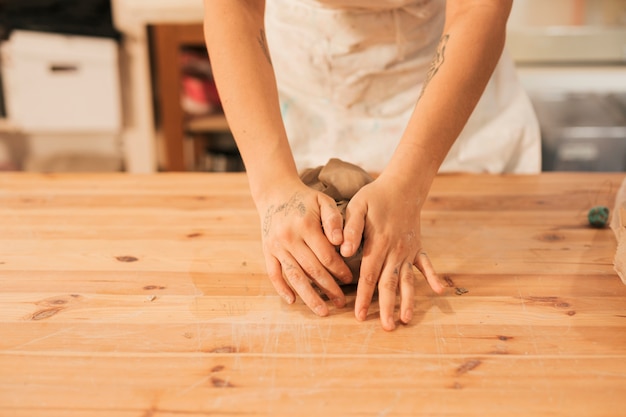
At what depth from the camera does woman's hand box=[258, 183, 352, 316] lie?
0.74 metres

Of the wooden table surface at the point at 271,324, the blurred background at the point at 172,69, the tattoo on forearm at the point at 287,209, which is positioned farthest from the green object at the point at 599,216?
the blurred background at the point at 172,69

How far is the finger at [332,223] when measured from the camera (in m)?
0.74

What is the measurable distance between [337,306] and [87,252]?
0.38 m

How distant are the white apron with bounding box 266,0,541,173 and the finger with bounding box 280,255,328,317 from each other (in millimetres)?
501

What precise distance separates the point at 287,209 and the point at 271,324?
0.50 feet

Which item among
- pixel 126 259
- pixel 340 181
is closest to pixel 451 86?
pixel 340 181

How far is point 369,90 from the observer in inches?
47.8

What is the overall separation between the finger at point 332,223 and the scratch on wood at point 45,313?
33cm

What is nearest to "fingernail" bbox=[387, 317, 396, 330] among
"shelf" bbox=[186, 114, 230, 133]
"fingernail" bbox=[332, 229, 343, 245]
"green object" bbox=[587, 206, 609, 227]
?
"fingernail" bbox=[332, 229, 343, 245]

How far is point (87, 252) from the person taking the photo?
882 mm

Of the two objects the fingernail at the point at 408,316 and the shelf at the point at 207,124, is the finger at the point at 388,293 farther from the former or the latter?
the shelf at the point at 207,124

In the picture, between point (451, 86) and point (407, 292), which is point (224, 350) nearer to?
point (407, 292)

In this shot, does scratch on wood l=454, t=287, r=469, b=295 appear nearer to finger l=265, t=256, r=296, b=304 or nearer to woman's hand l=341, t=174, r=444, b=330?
woman's hand l=341, t=174, r=444, b=330

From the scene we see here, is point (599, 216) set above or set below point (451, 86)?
below
